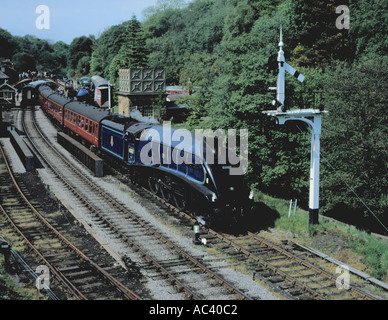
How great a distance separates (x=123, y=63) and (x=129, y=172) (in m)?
35.8

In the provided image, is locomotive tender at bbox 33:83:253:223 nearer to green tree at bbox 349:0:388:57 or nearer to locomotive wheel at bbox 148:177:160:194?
locomotive wheel at bbox 148:177:160:194

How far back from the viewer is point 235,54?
88.0 ft

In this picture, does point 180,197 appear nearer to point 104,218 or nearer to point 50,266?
point 104,218

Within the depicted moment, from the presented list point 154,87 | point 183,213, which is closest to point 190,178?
point 183,213

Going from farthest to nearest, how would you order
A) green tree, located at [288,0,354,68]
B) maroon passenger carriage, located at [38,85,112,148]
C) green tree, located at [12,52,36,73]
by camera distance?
green tree, located at [12,52,36,73] < green tree, located at [288,0,354,68] < maroon passenger carriage, located at [38,85,112,148]

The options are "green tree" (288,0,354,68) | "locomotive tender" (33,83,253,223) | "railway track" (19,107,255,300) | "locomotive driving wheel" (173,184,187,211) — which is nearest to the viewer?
"railway track" (19,107,255,300)

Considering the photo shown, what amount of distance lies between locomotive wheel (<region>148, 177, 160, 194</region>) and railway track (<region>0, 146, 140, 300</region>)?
5.78 m

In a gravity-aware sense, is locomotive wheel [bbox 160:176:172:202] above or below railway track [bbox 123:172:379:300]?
above

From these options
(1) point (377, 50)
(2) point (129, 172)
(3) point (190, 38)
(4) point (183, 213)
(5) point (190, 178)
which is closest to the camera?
(5) point (190, 178)

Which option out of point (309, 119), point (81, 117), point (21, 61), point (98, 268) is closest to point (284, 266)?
point (98, 268)

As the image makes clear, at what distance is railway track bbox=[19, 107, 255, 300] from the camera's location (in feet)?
42.8

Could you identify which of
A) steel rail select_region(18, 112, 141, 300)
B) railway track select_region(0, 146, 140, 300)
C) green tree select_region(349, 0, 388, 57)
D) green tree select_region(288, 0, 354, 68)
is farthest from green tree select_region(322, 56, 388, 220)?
railway track select_region(0, 146, 140, 300)
